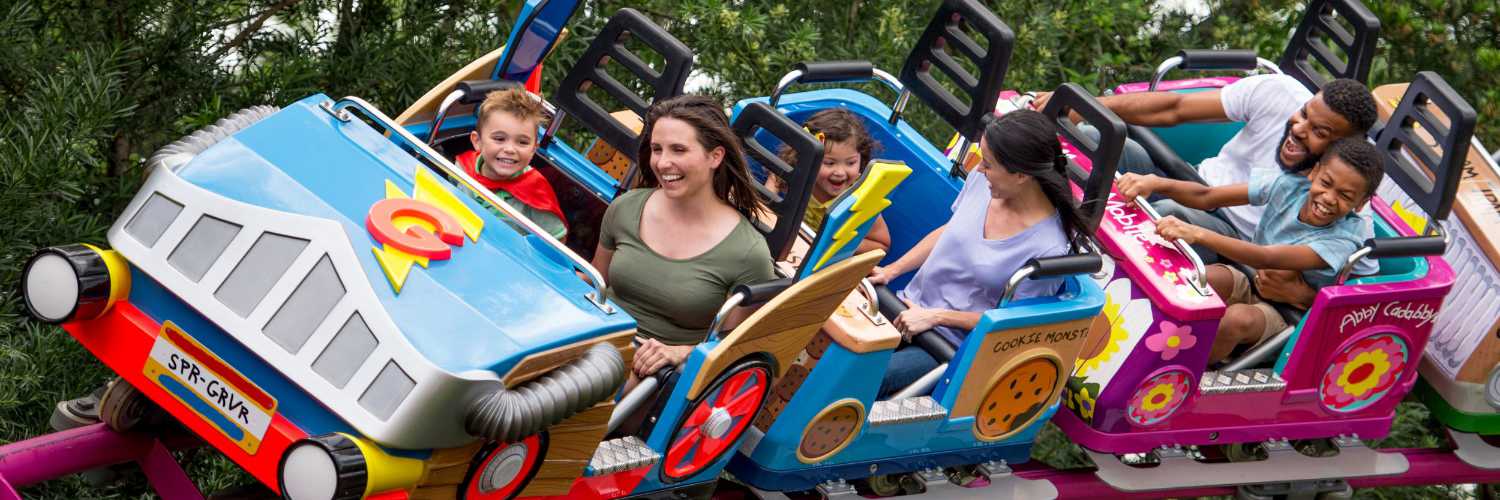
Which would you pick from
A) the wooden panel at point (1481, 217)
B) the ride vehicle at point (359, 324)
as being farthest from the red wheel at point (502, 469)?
the wooden panel at point (1481, 217)

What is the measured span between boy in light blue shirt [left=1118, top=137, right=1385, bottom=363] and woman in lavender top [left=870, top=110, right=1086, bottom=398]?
0.47 meters

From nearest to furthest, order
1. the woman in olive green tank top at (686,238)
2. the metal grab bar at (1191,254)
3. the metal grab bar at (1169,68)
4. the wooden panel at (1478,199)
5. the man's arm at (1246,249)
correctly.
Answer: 1. the woman in olive green tank top at (686,238)
2. the metal grab bar at (1191,254)
3. the man's arm at (1246,249)
4. the wooden panel at (1478,199)
5. the metal grab bar at (1169,68)

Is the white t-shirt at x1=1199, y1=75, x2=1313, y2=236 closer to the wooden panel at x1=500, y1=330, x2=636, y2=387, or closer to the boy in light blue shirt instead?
the boy in light blue shirt

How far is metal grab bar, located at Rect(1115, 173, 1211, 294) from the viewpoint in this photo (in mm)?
5051

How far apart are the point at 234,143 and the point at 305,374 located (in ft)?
2.04

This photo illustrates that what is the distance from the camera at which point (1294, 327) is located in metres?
5.39

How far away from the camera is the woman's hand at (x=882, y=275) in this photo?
16.3ft

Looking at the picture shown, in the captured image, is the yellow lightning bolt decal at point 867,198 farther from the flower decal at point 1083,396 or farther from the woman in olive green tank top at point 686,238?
the flower decal at point 1083,396

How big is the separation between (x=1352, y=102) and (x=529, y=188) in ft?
7.03

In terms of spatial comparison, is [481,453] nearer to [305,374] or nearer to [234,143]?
[305,374]

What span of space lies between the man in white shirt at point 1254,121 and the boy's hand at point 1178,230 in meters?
0.39

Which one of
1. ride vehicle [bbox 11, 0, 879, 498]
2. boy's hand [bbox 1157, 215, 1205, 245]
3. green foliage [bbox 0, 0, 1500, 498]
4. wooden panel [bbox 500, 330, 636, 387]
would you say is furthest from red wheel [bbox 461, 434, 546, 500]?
boy's hand [bbox 1157, 215, 1205, 245]

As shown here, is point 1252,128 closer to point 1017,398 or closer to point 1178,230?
point 1178,230

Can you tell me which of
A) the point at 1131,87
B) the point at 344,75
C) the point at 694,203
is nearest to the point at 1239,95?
the point at 1131,87
